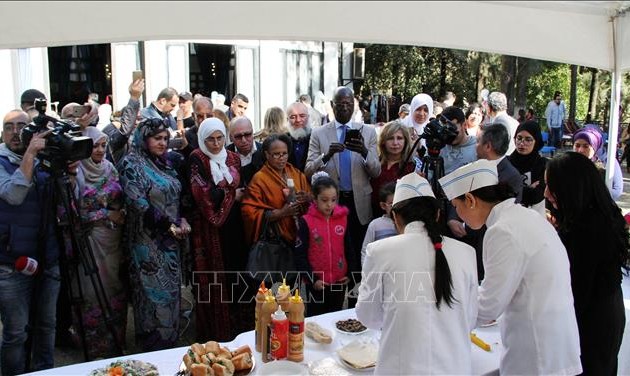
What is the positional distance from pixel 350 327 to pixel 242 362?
60 cm

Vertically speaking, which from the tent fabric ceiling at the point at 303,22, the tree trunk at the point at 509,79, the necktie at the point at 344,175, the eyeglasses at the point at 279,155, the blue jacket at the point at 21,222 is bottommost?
the blue jacket at the point at 21,222

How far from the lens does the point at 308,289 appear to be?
3.21m

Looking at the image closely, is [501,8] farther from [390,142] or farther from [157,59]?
[157,59]

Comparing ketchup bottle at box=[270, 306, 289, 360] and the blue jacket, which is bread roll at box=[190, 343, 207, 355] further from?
the blue jacket

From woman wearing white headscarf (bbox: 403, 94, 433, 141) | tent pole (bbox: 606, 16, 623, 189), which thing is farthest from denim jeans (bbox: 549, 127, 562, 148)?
tent pole (bbox: 606, 16, 623, 189)

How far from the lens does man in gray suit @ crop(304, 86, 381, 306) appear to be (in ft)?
11.7

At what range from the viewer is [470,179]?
6.45 feet

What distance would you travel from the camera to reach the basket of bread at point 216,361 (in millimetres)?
1859

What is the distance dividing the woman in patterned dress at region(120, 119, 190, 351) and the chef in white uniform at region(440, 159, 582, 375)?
1.78 metres

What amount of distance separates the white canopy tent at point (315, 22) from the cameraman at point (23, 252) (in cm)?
112

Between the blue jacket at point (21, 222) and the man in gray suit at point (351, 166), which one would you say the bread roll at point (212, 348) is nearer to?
the blue jacket at point (21, 222)

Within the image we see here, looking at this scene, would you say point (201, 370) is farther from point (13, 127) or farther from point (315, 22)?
point (13, 127)

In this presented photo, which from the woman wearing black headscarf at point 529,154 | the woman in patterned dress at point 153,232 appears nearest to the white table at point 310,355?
the woman in patterned dress at point 153,232

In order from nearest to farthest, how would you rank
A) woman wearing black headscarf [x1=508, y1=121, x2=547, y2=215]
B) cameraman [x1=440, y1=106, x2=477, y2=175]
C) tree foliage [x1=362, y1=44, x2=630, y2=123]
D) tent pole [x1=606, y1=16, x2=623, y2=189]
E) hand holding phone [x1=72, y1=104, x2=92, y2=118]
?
tent pole [x1=606, y1=16, x2=623, y2=189] → hand holding phone [x1=72, y1=104, x2=92, y2=118] → cameraman [x1=440, y1=106, x2=477, y2=175] → woman wearing black headscarf [x1=508, y1=121, x2=547, y2=215] → tree foliage [x1=362, y1=44, x2=630, y2=123]
